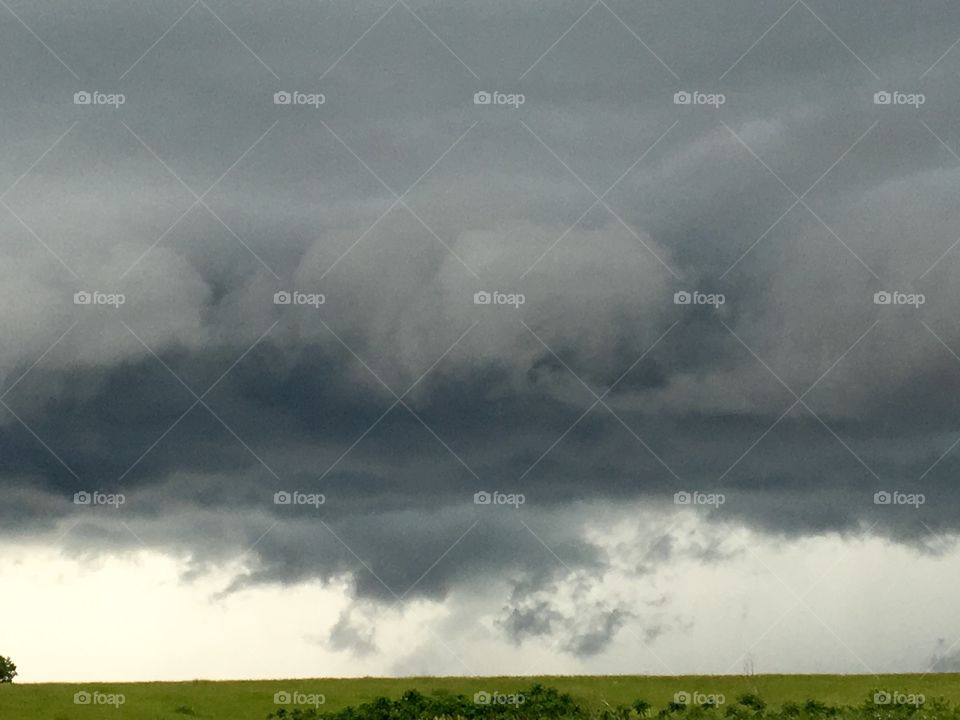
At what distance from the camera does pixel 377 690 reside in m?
44.3

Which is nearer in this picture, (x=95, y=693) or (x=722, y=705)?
(x=722, y=705)

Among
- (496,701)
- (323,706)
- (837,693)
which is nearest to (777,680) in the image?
(837,693)

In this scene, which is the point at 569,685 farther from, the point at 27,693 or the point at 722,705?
the point at 27,693

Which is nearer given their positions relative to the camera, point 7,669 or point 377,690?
point 377,690

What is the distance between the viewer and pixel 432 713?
36.8 m

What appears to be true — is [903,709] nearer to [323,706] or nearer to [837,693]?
[837,693]

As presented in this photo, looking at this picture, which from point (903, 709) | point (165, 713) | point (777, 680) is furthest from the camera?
point (777, 680)

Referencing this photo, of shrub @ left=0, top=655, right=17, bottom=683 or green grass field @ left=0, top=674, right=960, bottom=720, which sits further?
shrub @ left=0, top=655, right=17, bottom=683

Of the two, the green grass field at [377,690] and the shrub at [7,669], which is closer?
the green grass field at [377,690]

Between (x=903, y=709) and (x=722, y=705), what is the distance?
520 cm

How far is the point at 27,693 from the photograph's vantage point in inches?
1709

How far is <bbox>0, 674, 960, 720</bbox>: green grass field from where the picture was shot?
40.4 meters

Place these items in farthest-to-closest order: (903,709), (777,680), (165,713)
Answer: (777,680)
(165,713)
(903,709)

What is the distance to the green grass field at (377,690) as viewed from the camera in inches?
1592
